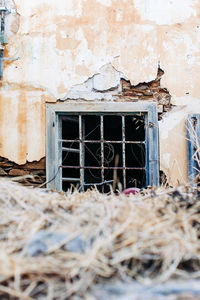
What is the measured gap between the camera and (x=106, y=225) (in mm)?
1374

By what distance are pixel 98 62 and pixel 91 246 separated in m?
3.15

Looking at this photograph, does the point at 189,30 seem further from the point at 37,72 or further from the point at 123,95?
the point at 37,72

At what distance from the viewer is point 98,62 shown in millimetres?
4188

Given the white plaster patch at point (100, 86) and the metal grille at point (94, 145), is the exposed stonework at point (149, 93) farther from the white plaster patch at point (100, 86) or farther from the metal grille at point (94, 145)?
the metal grille at point (94, 145)

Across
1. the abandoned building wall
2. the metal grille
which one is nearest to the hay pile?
the metal grille

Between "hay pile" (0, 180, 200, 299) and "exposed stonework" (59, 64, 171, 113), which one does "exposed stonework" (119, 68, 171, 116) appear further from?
"hay pile" (0, 180, 200, 299)

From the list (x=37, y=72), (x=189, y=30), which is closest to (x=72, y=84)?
(x=37, y=72)

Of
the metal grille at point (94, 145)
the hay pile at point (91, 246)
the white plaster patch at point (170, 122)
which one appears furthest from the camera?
the metal grille at point (94, 145)

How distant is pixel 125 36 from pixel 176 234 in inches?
126

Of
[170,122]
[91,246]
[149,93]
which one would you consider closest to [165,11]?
[149,93]

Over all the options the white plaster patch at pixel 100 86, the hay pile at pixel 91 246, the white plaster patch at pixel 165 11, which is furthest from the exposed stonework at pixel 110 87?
the hay pile at pixel 91 246

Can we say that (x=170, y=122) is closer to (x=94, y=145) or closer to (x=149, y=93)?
(x=149, y=93)

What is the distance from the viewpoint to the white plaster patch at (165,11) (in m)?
4.20

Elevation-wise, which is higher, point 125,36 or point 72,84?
point 125,36
